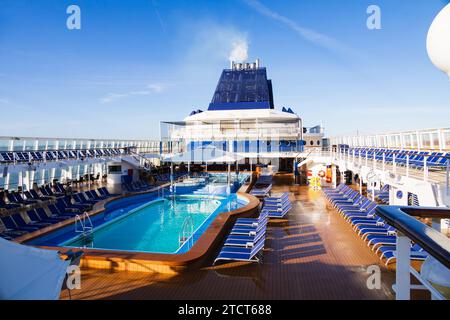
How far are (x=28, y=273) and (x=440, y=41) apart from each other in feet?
7.19

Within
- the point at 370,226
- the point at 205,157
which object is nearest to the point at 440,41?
the point at 370,226

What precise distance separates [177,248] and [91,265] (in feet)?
6.83

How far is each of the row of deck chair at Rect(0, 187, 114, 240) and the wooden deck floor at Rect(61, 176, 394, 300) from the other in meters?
3.15

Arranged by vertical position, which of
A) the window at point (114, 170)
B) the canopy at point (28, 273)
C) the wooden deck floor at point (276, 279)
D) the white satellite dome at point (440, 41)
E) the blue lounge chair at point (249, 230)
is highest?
the white satellite dome at point (440, 41)

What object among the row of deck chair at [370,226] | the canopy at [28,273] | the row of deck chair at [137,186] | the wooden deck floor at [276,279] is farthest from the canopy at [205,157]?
the canopy at [28,273]

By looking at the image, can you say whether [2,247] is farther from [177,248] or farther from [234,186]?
[234,186]

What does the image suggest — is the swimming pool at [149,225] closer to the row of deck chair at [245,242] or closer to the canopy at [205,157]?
the row of deck chair at [245,242]

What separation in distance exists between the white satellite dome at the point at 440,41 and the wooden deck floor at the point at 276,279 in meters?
3.24

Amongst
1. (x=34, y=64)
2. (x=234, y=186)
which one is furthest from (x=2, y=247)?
(x=234, y=186)

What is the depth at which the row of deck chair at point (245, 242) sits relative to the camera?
484 centimetres

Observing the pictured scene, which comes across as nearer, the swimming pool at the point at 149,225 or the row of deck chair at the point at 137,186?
the swimming pool at the point at 149,225

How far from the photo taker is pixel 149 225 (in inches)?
329

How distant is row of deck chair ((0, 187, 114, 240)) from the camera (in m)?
6.48

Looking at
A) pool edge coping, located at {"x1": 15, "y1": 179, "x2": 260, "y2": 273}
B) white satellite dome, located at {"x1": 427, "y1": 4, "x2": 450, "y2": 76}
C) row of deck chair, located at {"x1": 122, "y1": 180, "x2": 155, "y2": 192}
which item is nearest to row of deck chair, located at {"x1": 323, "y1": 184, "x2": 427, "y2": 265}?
white satellite dome, located at {"x1": 427, "y1": 4, "x2": 450, "y2": 76}
